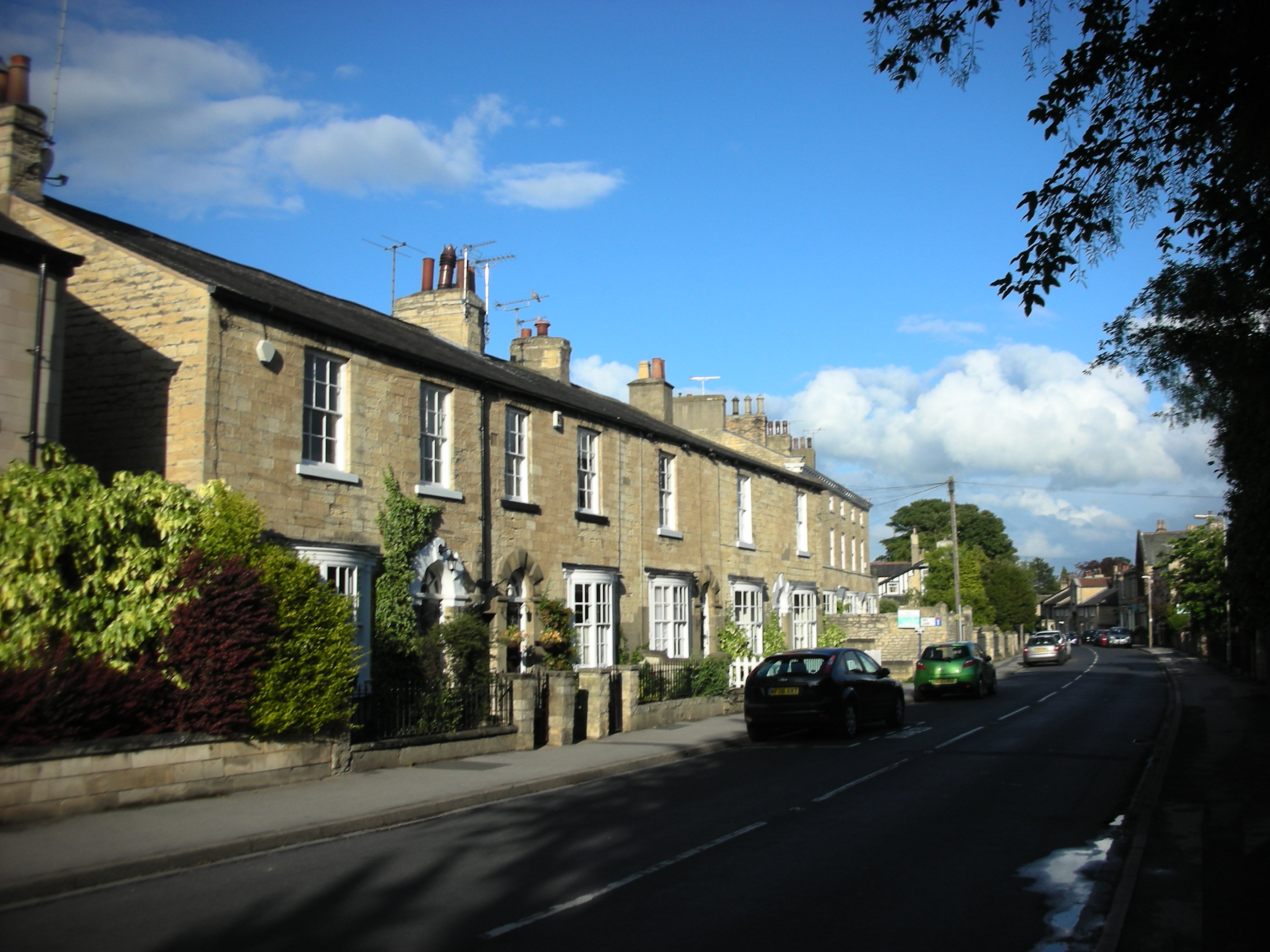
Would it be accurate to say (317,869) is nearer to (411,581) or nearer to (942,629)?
(411,581)

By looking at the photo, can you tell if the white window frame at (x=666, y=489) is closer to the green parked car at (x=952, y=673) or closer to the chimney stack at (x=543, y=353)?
the chimney stack at (x=543, y=353)

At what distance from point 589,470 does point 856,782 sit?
1178cm

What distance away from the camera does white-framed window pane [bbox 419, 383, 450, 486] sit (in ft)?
60.5

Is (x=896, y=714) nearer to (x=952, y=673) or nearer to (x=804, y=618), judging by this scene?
(x=952, y=673)

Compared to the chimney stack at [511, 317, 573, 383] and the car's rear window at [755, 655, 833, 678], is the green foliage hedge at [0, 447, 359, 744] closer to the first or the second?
the car's rear window at [755, 655, 833, 678]

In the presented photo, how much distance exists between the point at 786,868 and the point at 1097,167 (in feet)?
22.8

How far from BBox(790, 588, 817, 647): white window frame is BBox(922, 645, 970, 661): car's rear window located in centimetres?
533

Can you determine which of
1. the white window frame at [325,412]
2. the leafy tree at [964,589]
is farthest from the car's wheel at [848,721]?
the leafy tree at [964,589]

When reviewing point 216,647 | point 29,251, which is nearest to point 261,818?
point 216,647

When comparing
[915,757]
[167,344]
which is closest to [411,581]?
[167,344]

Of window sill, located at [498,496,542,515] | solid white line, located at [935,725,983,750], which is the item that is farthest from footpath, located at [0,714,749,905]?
window sill, located at [498,496,542,515]

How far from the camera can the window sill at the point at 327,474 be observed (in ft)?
51.0

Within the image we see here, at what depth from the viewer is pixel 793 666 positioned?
61.9 ft

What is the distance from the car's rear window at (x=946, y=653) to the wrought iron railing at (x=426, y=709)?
15.6 meters
